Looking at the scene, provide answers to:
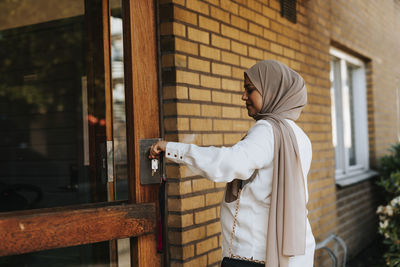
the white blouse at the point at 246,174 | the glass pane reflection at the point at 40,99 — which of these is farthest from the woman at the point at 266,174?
the glass pane reflection at the point at 40,99

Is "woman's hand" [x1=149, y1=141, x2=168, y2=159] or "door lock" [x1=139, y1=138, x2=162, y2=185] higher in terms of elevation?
"woman's hand" [x1=149, y1=141, x2=168, y2=159]

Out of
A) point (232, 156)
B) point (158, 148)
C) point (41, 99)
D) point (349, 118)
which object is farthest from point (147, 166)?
point (41, 99)

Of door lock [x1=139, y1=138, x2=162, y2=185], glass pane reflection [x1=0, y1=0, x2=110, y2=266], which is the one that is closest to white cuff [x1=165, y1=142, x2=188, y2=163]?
door lock [x1=139, y1=138, x2=162, y2=185]

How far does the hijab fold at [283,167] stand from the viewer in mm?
1888

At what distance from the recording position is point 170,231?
2.47m

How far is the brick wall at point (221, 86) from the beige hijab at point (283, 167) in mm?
580

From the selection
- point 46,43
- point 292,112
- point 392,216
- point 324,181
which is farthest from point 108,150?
point 46,43

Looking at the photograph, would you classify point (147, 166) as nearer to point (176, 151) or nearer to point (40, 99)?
point (176, 151)

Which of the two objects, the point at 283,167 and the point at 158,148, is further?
the point at 158,148

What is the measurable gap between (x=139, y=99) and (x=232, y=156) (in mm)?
722

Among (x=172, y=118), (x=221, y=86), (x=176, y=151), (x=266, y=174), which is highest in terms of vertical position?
(x=221, y=86)

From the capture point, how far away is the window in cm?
570

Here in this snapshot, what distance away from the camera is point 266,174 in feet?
6.34

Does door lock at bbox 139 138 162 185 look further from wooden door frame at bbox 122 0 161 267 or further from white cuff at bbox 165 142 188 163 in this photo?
white cuff at bbox 165 142 188 163
